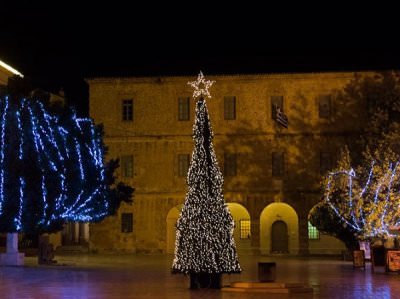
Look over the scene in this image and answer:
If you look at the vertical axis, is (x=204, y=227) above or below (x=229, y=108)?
below

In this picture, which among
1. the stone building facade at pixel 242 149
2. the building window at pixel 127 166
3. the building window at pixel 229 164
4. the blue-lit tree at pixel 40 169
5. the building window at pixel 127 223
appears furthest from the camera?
the building window at pixel 127 166

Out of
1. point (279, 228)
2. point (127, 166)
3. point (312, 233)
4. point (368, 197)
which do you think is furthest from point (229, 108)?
point (368, 197)

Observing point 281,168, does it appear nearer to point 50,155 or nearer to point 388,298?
point 50,155

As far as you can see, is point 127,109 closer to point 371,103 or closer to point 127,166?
point 127,166

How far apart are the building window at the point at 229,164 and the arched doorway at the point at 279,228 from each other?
2832 mm

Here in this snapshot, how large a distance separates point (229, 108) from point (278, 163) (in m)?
4.14

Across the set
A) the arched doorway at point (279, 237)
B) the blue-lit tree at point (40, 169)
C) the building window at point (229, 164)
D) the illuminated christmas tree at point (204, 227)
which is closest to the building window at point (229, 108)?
the building window at point (229, 164)

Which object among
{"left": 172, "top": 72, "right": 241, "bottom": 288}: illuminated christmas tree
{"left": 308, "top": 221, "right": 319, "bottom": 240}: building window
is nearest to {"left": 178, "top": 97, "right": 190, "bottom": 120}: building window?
{"left": 308, "top": 221, "right": 319, "bottom": 240}: building window

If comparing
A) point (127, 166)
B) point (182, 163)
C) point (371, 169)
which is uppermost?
point (182, 163)

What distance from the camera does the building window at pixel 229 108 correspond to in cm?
4344

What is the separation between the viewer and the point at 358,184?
33.2 meters

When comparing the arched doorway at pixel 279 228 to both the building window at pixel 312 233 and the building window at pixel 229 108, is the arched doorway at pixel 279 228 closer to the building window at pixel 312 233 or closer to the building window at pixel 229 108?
the building window at pixel 312 233

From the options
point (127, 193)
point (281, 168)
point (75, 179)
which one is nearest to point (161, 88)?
point (281, 168)

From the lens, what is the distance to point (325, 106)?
43.1 m
